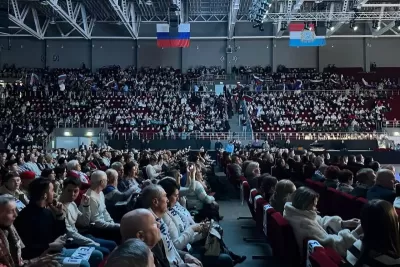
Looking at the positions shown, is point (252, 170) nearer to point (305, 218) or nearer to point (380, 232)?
point (305, 218)

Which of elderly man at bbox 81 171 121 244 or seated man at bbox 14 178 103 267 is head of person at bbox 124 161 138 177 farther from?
seated man at bbox 14 178 103 267

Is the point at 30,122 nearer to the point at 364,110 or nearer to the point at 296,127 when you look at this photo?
the point at 296,127

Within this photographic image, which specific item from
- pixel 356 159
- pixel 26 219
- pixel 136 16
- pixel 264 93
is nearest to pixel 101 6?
pixel 136 16

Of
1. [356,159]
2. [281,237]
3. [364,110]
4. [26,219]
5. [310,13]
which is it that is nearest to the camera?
[26,219]

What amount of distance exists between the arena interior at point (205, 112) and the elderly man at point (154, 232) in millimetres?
306

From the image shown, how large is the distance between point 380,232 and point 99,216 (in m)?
3.33

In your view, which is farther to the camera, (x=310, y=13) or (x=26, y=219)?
(x=310, y=13)

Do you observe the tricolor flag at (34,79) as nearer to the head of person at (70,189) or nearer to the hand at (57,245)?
the head of person at (70,189)

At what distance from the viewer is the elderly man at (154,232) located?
2.74 metres

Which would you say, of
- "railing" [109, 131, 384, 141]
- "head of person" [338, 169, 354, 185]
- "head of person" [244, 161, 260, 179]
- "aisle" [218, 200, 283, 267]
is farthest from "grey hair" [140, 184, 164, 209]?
"railing" [109, 131, 384, 141]

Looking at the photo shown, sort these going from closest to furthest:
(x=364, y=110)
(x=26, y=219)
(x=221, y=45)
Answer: (x=26, y=219)
(x=364, y=110)
(x=221, y=45)

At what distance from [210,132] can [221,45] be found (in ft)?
37.8

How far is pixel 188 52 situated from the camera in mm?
39500

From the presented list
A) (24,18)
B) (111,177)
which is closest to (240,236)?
(111,177)
